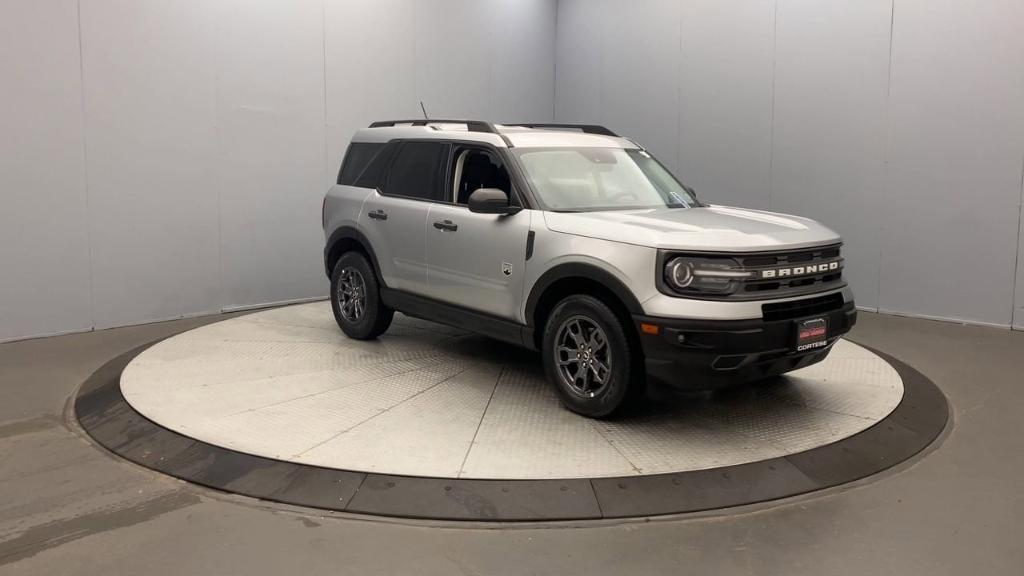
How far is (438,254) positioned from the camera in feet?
19.7

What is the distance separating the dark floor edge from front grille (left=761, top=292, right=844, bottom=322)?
0.78 metres

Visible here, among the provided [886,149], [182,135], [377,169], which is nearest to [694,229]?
[377,169]

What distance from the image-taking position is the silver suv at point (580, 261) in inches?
178

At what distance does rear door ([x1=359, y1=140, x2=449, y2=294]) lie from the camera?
624cm

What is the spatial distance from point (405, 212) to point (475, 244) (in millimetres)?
952

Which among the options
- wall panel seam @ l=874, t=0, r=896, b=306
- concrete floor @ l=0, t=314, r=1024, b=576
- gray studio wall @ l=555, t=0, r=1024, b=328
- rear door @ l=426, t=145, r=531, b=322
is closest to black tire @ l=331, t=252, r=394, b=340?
Result: rear door @ l=426, t=145, r=531, b=322

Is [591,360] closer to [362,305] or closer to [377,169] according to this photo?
[362,305]

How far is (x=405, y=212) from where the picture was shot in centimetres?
638

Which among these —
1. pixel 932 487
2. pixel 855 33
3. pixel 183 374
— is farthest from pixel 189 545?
pixel 855 33

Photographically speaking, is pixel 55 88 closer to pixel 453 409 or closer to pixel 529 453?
pixel 453 409

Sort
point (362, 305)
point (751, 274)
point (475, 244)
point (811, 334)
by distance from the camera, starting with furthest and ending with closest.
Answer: point (362, 305), point (475, 244), point (811, 334), point (751, 274)

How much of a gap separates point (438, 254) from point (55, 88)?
13.2 ft

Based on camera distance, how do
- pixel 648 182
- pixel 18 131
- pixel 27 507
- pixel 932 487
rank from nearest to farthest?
Result: pixel 27 507 < pixel 932 487 < pixel 648 182 < pixel 18 131

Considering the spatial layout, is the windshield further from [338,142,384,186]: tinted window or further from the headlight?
[338,142,384,186]: tinted window
